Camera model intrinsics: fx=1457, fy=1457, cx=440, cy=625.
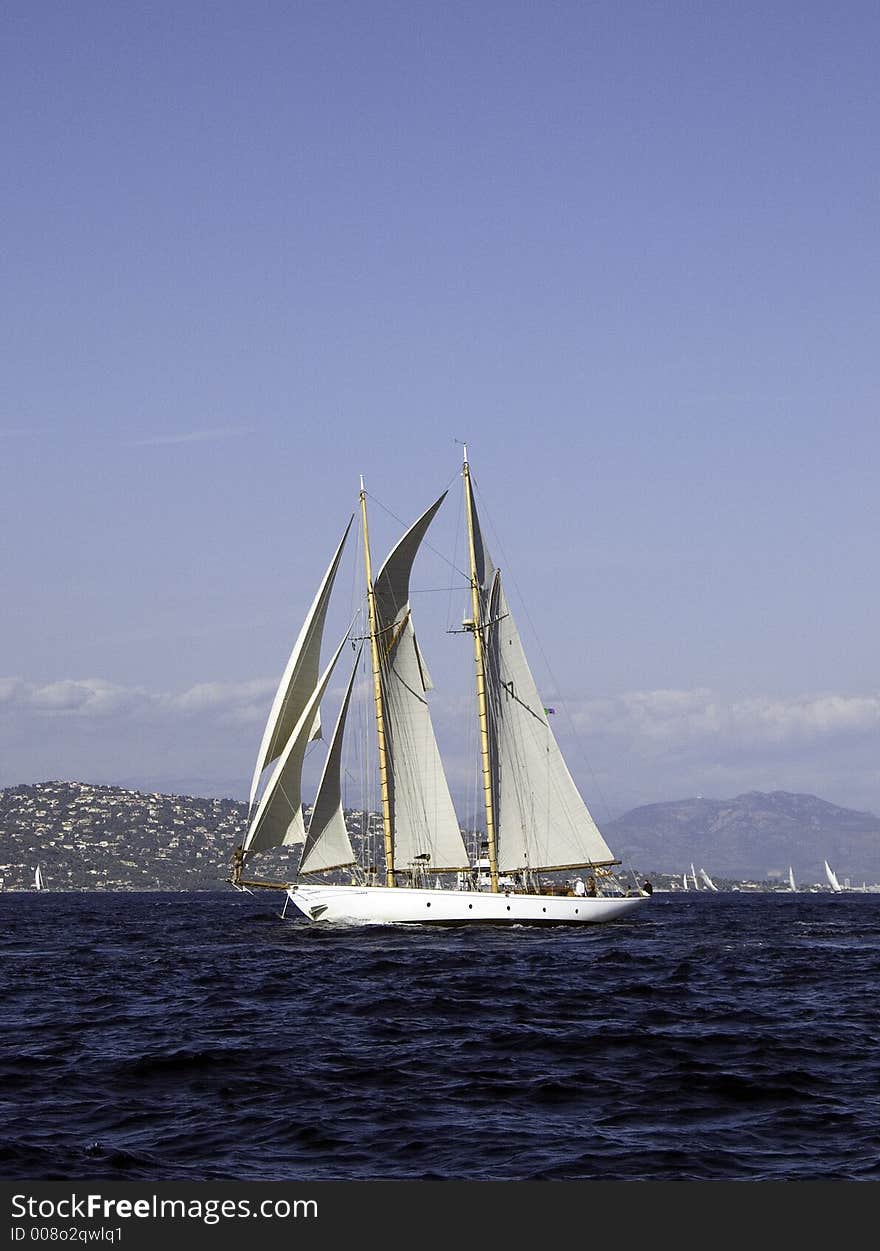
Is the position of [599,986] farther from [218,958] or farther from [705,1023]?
[218,958]

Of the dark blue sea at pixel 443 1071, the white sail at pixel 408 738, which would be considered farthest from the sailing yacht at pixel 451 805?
the dark blue sea at pixel 443 1071

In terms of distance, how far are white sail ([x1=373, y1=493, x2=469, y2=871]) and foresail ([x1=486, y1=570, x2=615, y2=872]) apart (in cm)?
307

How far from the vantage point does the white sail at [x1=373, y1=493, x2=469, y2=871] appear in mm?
74188

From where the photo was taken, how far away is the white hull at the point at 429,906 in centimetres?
7244

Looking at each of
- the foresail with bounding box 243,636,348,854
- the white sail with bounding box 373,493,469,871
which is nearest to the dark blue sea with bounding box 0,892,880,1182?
the foresail with bounding box 243,636,348,854

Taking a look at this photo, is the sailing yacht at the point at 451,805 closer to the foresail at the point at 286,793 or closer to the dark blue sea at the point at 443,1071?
the foresail at the point at 286,793

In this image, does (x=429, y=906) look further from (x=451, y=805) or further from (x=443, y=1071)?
(x=443, y=1071)

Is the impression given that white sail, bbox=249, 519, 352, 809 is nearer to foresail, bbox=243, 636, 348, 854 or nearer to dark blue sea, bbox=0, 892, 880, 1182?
foresail, bbox=243, 636, 348, 854

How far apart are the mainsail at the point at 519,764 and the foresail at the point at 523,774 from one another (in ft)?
0.17

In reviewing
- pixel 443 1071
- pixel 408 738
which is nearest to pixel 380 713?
pixel 408 738

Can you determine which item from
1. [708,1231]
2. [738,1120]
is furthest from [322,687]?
[708,1231]

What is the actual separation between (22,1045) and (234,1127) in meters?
11.3

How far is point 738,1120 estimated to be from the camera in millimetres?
23141

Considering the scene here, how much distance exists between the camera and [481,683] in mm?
77000
